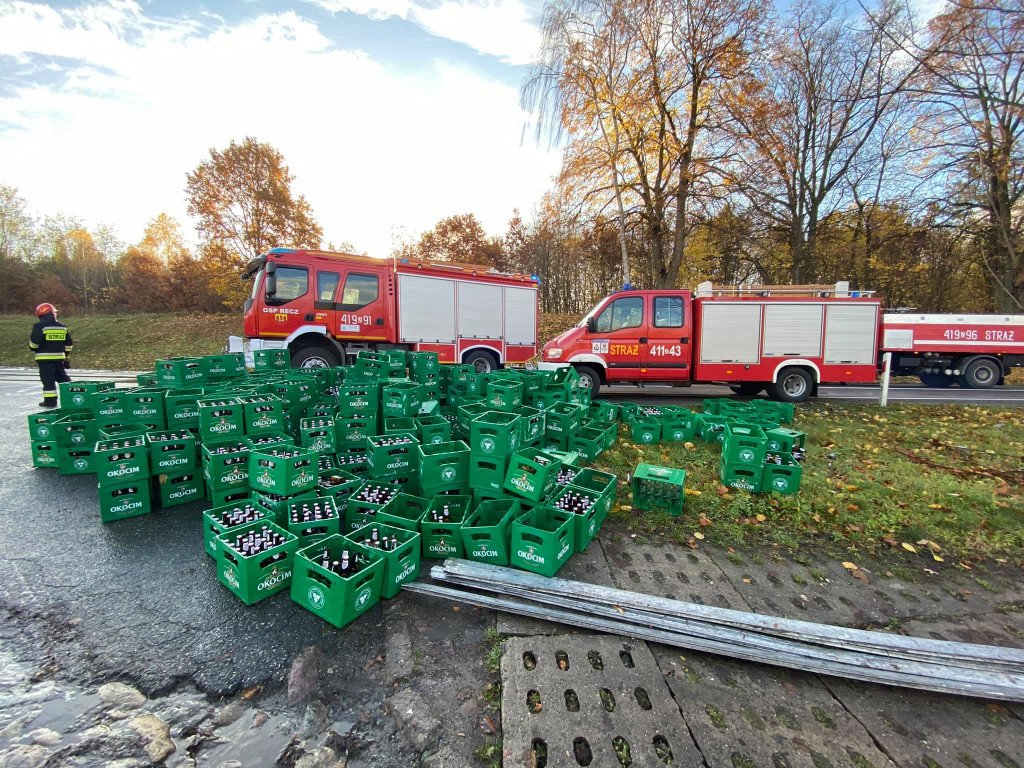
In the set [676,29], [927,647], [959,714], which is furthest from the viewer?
[676,29]

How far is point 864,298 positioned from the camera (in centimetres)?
1005

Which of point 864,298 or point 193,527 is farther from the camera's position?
point 864,298

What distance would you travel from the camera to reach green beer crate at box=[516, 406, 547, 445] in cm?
491

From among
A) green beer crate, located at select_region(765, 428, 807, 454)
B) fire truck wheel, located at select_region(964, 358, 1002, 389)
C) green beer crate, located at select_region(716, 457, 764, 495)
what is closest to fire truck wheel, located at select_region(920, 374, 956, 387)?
fire truck wheel, located at select_region(964, 358, 1002, 389)

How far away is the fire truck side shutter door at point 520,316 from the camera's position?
13.7 m

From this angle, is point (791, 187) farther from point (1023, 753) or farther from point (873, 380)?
point (1023, 753)

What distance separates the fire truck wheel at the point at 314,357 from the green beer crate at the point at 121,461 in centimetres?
625

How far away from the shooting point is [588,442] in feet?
19.5

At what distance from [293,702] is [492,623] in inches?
46.6

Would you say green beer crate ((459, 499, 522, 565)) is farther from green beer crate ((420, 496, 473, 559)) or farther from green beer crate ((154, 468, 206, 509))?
green beer crate ((154, 468, 206, 509))

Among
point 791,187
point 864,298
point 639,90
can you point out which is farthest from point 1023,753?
point 791,187

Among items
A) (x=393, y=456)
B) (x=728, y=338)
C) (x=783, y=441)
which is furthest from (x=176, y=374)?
(x=728, y=338)

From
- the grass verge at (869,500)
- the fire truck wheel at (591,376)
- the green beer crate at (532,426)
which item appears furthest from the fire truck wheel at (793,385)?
the green beer crate at (532,426)

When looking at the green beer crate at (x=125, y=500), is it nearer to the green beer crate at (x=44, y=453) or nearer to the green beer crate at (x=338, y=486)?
the green beer crate at (x=338, y=486)
